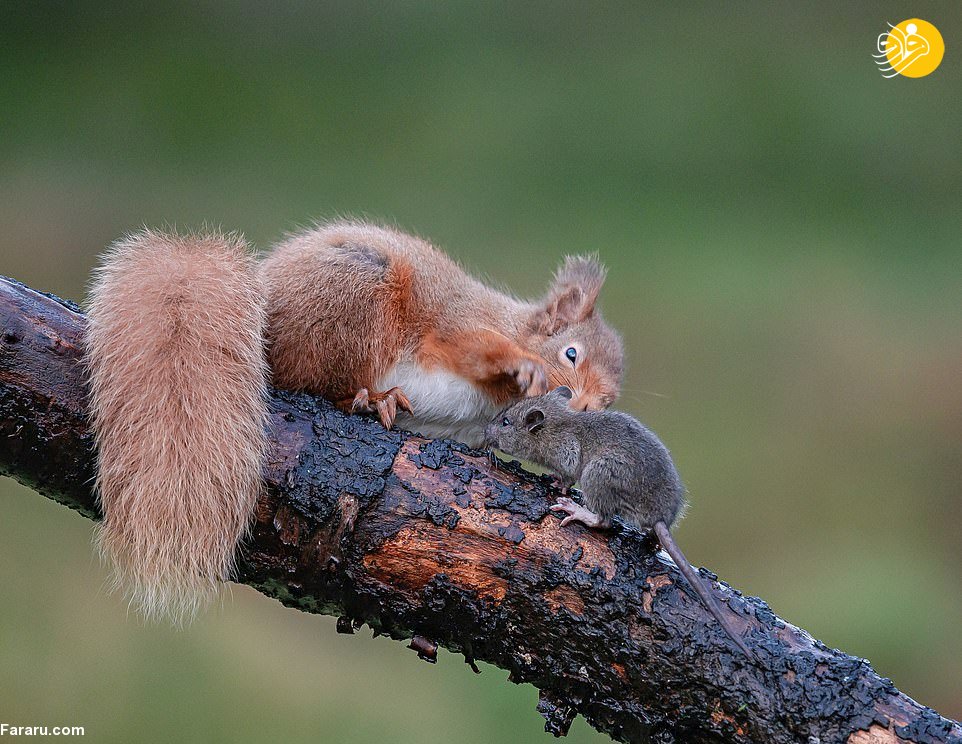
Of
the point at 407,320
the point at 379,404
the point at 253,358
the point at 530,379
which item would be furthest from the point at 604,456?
the point at 253,358

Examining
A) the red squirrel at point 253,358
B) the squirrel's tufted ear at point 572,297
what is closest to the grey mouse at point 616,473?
the red squirrel at point 253,358

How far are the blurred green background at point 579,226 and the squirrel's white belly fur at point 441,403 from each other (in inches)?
90.3

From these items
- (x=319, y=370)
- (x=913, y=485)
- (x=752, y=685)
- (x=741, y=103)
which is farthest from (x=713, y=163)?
(x=752, y=685)

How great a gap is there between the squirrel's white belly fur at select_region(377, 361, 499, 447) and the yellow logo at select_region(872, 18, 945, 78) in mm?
5339

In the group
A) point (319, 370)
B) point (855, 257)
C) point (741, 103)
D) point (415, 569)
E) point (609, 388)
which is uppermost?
point (741, 103)

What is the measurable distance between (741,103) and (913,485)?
3.31 m

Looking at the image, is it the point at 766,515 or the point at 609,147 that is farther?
the point at 609,147

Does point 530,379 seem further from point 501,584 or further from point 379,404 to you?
point 501,584

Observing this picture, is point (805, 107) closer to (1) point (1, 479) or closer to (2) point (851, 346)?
(2) point (851, 346)

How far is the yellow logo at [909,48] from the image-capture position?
7449 millimetres

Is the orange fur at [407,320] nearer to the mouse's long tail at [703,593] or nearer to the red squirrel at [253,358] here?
the red squirrel at [253,358]

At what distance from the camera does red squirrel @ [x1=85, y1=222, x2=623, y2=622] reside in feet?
9.17

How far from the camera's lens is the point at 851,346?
23.3 ft

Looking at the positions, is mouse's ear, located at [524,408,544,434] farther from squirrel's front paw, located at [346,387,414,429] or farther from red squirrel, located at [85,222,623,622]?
squirrel's front paw, located at [346,387,414,429]
